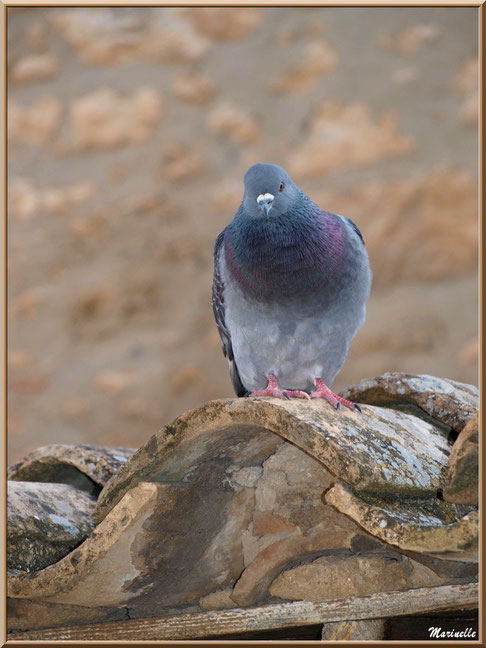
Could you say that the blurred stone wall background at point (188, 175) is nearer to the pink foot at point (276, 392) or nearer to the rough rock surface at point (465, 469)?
the pink foot at point (276, 392)

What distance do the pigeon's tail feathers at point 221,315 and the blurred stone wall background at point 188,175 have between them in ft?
7.37

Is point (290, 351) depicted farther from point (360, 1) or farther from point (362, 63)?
point (362, 63)

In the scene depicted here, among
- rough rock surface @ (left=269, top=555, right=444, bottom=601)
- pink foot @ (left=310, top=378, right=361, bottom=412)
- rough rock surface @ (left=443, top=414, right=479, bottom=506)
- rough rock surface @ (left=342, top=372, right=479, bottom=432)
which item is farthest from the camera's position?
rough rock surface @ (left=342, top=372, right=479, bottom=432)

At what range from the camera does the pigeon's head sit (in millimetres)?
2516

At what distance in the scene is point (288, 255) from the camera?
99.7 inches

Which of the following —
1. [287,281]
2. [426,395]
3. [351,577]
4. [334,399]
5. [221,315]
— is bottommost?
[351,577]

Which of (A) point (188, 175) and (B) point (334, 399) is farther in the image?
(A) point (188, 175)

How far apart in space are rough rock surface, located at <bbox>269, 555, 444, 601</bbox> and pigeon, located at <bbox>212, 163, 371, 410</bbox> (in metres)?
0.53

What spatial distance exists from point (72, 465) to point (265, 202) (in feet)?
3.57

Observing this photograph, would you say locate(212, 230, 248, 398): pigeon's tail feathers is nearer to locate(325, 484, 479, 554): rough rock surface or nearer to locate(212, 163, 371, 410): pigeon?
locate(212, 163, 371, 410): pigeon

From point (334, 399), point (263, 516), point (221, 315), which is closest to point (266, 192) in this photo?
point (221, 315)

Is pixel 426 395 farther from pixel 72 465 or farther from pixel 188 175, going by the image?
pixel 188 175

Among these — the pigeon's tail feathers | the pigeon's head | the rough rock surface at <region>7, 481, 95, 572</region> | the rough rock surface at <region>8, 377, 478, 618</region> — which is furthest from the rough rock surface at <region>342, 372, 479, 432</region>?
the rough rock surface at <region>7, 481, 95, 572</region>

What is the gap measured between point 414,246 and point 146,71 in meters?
2.39
